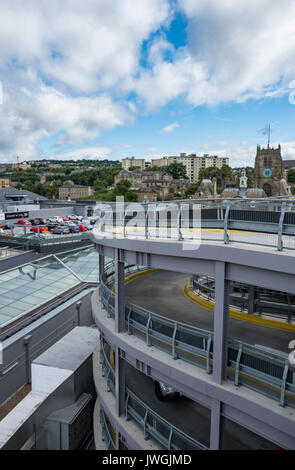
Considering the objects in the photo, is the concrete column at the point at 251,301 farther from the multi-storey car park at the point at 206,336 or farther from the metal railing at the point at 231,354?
the metal railing at the point at 231,354

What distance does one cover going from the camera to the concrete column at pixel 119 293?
8430 millimetres

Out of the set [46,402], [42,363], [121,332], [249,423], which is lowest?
[46,402]

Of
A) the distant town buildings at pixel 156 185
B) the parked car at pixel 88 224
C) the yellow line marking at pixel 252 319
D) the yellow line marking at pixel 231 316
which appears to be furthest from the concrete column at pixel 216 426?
the distant town buildings at pixel 156 185

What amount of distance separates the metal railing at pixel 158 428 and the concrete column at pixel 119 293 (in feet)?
6.91

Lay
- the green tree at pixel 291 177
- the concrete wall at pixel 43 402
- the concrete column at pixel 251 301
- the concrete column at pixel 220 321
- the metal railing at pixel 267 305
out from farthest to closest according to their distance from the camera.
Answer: the green tree at pixel 291 177, the concrete wall at pixel 43 402, the concrete column at pixel 251 301, the metal railing at pixel 267 305, the concrete column at pixel 220 321

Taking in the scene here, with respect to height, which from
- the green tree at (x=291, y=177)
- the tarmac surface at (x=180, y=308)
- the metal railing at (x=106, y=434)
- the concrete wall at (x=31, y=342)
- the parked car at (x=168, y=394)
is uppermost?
the green tree at (x=291, y=177)

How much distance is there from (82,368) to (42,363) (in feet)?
5.38

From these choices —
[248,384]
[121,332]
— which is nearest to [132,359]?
[121,332]

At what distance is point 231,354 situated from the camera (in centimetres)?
659

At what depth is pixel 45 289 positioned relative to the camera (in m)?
19.7

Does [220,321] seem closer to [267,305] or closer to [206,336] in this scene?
[206,336]

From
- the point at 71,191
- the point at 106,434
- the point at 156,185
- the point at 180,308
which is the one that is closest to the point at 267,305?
the point at 180,308

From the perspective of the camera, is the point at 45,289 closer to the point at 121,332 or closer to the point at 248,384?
the point at 121,332

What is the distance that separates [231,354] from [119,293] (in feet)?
10.9
